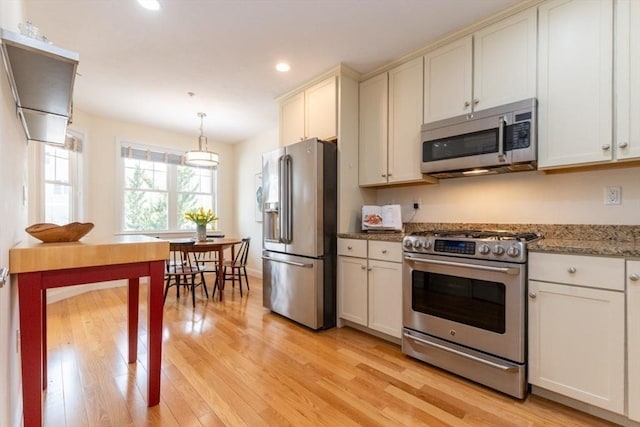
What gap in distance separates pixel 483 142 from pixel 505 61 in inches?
23.0

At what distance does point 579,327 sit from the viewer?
1678 millimetres

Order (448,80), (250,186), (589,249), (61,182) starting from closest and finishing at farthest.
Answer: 1. (589,249)
2. (448,80)
3. (61,182)
4. (250,186)

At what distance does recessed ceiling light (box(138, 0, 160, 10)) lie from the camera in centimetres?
212

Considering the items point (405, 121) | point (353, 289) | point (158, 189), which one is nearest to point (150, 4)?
point (405, 121)

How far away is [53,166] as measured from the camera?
400 centimetres

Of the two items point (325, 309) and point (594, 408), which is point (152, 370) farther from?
point (594, 408)

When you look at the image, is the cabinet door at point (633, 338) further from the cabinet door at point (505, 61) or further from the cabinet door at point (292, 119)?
the cabinet door at point (292, 119)

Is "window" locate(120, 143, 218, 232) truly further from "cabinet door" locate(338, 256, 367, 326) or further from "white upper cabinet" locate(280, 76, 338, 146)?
"cabinet door" locate(338, 256, 367, 326)

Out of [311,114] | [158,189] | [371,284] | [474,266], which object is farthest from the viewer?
[158,189]

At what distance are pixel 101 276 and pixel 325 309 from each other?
1.88 m

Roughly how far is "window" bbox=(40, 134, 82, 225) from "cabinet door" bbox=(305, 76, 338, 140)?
3307mm

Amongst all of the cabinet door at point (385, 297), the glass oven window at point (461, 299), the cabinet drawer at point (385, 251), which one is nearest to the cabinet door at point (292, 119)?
the cabinet drawer at point (385, 251)

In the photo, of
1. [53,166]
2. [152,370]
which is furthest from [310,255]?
[53,166]

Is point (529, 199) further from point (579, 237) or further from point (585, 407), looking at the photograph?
point (585, 407)
